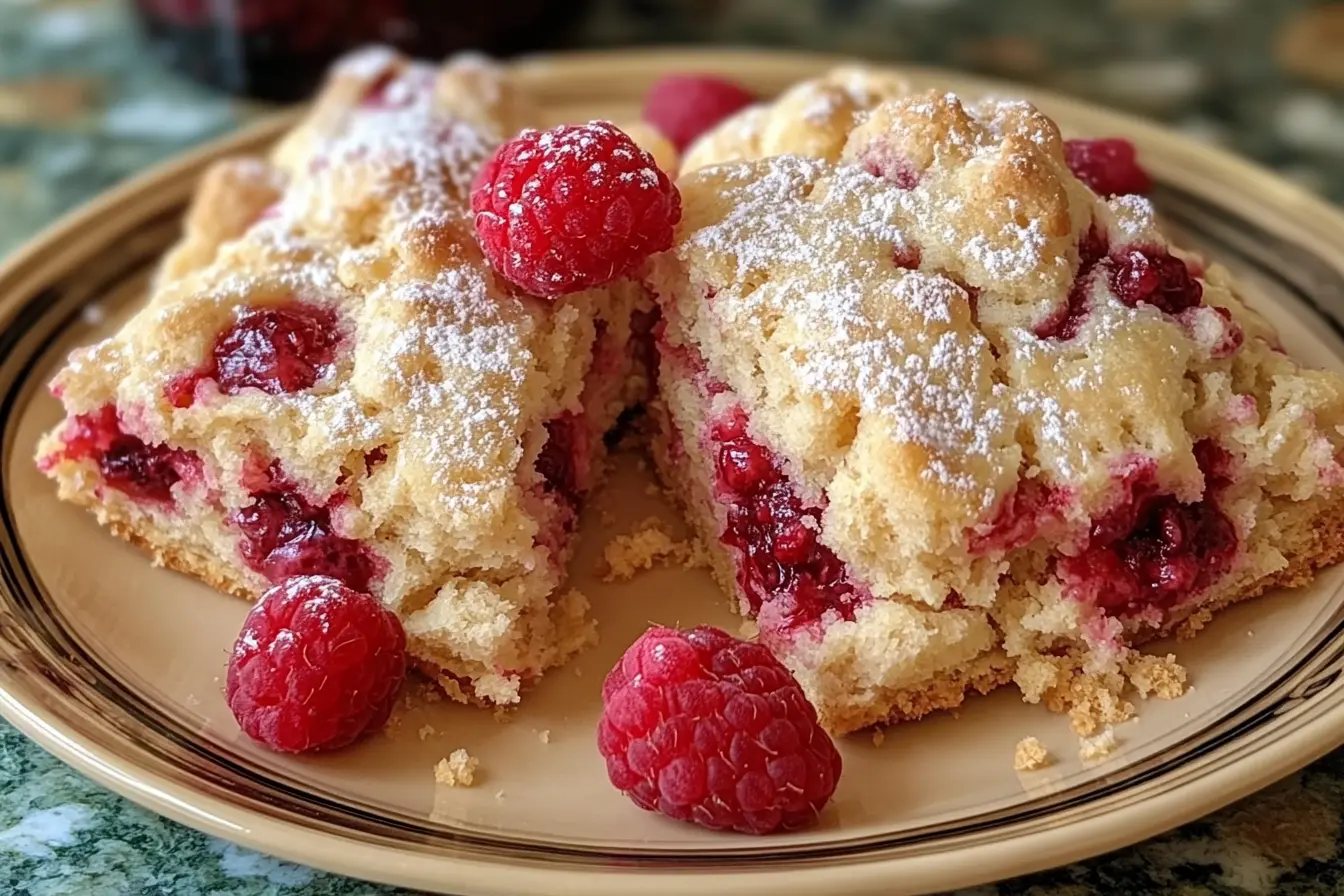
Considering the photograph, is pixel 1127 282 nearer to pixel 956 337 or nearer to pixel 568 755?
pixel 956 337

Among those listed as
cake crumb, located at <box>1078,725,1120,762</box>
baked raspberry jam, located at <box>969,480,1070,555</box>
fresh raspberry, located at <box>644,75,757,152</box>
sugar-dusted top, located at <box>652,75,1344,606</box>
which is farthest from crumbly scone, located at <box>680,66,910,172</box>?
cake crumb, located at <box>1078,725,1120,762</box>

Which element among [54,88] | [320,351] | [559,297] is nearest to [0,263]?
[320,351]

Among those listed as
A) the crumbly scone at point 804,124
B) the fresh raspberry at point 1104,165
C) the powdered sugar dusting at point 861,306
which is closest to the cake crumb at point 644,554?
the powdered sugar dusting at point 861,306

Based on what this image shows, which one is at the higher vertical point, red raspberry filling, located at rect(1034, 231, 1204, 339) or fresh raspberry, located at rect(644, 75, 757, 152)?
red raspberry filling, located at rect(1034, 231, 1204, 339)

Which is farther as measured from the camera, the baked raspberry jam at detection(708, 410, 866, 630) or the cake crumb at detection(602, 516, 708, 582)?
the cake crumb at detection(602, 516, 708, 582)

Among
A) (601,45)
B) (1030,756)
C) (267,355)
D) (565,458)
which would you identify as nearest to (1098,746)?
(1030,756)

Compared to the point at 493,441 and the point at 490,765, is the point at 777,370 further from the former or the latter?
the point at 490,765

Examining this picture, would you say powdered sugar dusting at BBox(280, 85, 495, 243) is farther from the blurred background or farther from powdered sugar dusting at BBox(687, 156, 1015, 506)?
the blurred background
